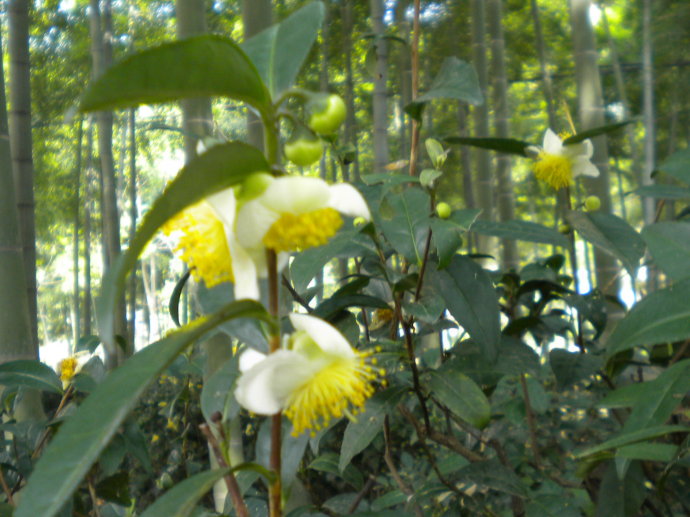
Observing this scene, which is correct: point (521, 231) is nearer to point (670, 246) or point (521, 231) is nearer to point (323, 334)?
point (670, 246)

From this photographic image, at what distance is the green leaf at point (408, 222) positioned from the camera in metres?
0.79

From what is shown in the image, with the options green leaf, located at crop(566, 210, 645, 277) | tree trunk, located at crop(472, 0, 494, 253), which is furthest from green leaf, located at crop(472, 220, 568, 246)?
tree trunk, located at crop(472, 0, 494, 253)

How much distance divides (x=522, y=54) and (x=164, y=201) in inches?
250

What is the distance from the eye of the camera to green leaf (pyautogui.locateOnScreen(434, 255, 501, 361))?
0.76 meters

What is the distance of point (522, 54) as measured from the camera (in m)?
6.17

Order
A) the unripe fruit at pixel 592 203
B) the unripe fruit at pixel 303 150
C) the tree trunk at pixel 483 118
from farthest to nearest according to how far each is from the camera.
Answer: the tree trunk at pixel 483 118 < the unripe fruit at pixel 592 203 < the unripe fruit at pixel 303 150

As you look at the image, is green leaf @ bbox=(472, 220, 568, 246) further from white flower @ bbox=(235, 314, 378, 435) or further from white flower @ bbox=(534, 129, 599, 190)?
white flower @ bbox=(235, 314, 378, 435)

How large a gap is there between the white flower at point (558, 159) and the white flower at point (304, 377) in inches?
21.6

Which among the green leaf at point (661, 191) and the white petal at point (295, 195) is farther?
the green leaf at point (661, 191)

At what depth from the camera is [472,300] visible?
2.55 ft

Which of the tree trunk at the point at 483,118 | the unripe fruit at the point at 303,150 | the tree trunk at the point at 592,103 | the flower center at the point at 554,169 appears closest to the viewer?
the unripe fruit at the point at 303,150

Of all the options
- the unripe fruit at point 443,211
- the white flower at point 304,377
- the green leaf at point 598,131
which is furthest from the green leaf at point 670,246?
the white flower at point 304,377

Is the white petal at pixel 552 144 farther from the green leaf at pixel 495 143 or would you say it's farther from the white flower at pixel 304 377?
the white flower at pixel 304 377

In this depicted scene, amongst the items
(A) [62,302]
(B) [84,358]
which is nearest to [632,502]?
(B) [84,358]
